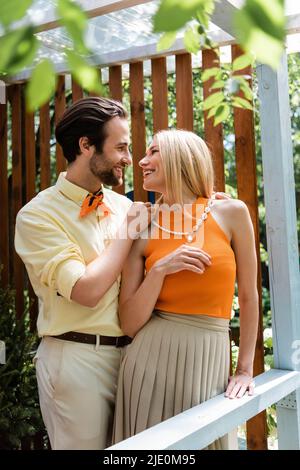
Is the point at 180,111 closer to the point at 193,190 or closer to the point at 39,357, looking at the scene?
the point at 193,190

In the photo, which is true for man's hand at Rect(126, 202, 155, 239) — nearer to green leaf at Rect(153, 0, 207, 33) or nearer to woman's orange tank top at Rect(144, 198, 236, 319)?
woman's orange tank top at Rect(144, 198, 236, 319)

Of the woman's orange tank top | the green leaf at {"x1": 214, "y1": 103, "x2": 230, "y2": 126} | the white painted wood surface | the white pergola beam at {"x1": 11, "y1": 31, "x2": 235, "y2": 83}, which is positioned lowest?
the white painted wood surface

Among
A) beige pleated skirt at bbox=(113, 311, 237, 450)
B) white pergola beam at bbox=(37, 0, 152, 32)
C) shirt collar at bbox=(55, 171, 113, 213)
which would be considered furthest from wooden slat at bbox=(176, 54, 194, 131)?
beige pleated skirt at bbox=(113, 311, 237, 450)

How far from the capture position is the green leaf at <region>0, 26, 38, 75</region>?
623mm

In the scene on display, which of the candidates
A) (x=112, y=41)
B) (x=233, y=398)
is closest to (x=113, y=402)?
(x=233, y=398)

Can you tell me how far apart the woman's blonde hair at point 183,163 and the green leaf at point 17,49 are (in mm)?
1268

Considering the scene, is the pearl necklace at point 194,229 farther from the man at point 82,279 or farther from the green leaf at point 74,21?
the green leaf at point 74,21

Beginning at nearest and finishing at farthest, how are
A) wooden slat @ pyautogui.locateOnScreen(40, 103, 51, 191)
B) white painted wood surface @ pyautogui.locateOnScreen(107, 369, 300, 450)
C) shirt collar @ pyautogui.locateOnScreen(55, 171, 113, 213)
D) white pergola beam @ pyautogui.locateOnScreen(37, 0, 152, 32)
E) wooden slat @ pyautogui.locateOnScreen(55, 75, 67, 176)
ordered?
white painted wood surface @ pyautogui.locateOnScreen(107, 369, 300, 450), shirt collar @ pyautogui.locateOnScreen(55, 171, 113, 213), white pergola beam @ pyautogui.locateOnScreen(37, 0, 152, 32), wooden slat @ pyautogui.locateOnScreen(55, 75, 67, 176), wooden slat @ pyautogui.locateOnScreen(40, 103, 51, 191)

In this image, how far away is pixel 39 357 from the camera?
6.34ft

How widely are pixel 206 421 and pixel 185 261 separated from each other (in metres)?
0.48

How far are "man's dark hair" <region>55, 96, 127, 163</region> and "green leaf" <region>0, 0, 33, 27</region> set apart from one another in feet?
4.56

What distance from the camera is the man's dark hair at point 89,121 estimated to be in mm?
2014

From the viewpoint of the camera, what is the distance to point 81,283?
67.7 inches

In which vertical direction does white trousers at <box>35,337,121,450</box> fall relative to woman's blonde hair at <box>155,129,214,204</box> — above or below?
below
